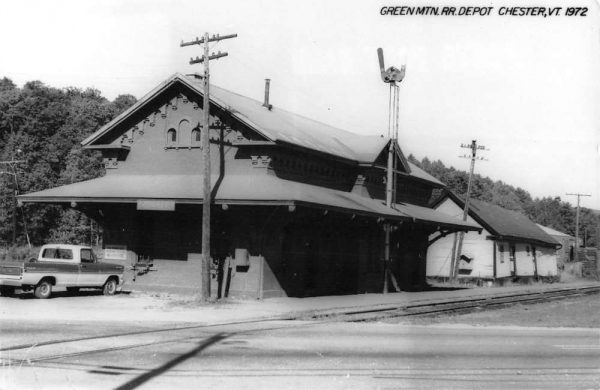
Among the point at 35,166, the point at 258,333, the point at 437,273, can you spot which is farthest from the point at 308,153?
the point at 35,166

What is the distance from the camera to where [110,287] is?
2438 cm

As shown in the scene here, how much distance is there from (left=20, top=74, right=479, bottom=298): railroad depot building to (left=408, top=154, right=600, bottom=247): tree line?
99.5m

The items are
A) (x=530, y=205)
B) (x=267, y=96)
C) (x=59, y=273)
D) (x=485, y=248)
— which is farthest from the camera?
(x=530, y=205)

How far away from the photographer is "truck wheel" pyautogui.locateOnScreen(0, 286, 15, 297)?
72.6 ft

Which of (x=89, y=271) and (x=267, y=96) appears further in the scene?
(x=267, y=96)

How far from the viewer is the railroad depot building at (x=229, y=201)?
23.9 metres

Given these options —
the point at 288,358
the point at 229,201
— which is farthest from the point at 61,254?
the point at 288,358

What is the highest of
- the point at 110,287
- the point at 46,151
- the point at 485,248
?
the point at 46,151

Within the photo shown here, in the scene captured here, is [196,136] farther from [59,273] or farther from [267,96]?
[59,273]

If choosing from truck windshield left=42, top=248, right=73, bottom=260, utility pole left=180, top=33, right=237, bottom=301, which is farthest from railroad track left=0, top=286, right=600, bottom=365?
truck windshield left=42, top=248, right=73, bottom=260

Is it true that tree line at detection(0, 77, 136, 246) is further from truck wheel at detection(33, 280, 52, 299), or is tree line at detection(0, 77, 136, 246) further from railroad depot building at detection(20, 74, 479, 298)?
truck wheel at detection(33, 280, 52, 299)

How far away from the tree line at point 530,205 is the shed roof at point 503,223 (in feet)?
205

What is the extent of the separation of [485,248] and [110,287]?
3353 centimetres

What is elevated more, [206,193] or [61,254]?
[206,193]
